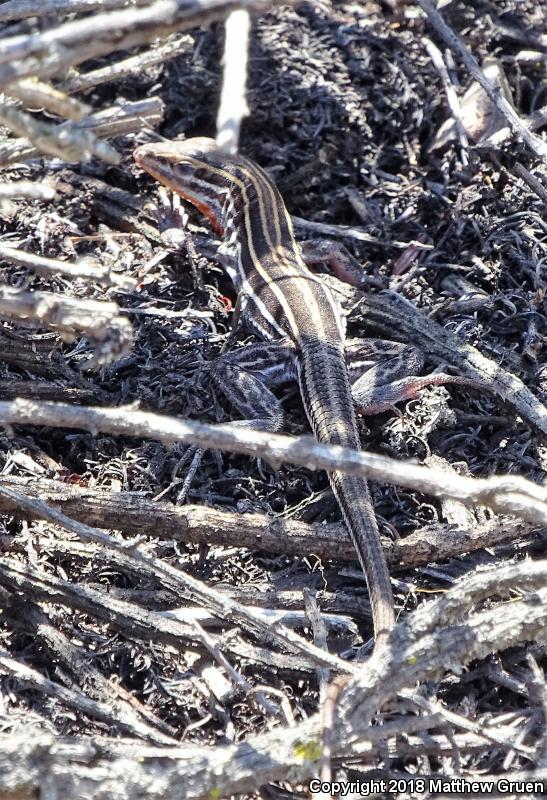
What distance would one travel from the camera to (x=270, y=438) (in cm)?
242

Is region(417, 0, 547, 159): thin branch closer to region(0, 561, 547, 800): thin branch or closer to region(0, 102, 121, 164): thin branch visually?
region(0, 561, 547, 800): thin branch

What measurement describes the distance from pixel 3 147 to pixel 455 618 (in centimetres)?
215

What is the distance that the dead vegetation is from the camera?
96.3 inches

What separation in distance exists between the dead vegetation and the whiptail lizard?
0.14m

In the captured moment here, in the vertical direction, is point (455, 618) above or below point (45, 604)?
above

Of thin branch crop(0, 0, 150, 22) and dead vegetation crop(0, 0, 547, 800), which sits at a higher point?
thin branch crop(0, 0, 150, 22)

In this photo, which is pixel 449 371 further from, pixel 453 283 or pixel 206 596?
pixel 206 596

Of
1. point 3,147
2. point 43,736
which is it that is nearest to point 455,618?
point 43,736

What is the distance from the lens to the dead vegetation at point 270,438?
2445mm

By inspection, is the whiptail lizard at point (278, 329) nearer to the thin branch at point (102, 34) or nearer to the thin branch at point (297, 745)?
the thin branch at point (297, 745)

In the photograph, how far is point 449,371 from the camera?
4.32 m

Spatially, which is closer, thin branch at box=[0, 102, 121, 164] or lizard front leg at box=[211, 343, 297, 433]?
thin branch at box=[0, 102, 121, 164]
